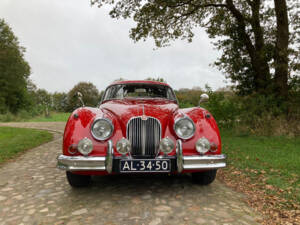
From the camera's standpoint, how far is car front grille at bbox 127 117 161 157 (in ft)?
9.27

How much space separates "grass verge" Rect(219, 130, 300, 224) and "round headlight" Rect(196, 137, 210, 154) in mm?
854

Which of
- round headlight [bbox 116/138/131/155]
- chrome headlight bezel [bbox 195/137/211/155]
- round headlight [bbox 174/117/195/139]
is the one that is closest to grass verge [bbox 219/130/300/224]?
chrome headlight bezel [bbox 195/137/211/155]

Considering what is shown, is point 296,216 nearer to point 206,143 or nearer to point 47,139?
point 206,143

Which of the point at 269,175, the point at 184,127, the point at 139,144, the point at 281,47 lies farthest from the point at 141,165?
the point at 281,47

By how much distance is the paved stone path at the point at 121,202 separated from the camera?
2.27 m

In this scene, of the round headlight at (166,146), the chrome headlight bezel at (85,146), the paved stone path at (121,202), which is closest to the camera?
the paved stone path at (121,202)

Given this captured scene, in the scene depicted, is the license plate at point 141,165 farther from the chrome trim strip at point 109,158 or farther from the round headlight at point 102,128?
the round headlight at point 102,128

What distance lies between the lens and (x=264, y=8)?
8.52 metres

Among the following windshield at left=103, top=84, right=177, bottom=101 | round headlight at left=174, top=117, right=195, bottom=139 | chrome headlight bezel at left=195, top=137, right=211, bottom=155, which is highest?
windshield at left=103, top=84, right=177, bottom=101

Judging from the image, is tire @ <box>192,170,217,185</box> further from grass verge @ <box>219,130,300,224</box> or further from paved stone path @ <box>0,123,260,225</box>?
grass verge @ <box>219,130,300,224</box>

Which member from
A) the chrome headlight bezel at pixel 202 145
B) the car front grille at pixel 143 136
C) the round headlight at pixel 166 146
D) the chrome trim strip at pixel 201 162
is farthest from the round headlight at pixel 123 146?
the chrome headlight bezel at pixel 202 145

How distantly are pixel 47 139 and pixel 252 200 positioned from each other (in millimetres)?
7567

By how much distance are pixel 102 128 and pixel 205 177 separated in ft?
5.33

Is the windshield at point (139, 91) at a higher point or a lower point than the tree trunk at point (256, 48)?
lower
